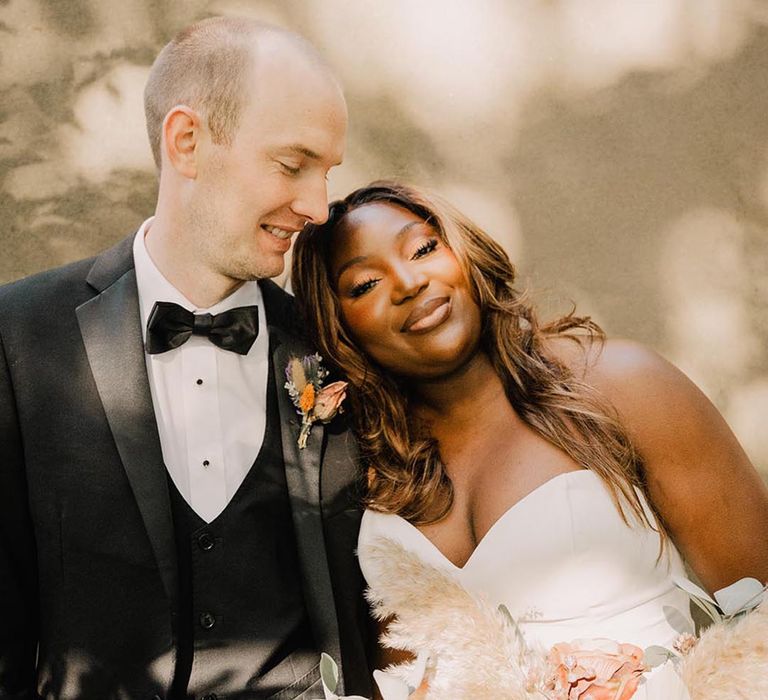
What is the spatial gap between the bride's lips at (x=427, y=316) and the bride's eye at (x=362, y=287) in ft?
0.45

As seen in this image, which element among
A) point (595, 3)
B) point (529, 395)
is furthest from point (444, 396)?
point (595, 3)

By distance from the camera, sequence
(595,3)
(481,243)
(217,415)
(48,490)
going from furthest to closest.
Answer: (595,3) < (481,243) < (217,415) < (48,490)

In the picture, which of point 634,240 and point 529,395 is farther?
point 634,240

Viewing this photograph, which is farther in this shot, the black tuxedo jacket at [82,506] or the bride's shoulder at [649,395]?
the bride's shoulder at [649,395]

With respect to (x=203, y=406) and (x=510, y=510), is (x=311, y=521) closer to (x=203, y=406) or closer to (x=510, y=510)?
(x=203, y=406)

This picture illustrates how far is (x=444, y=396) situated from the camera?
8.74 feet

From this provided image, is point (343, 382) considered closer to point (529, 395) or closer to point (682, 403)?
point (529, 395)

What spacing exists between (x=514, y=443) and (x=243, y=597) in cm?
80

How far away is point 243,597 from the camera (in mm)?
2375

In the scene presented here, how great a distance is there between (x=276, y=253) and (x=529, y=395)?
0.77m

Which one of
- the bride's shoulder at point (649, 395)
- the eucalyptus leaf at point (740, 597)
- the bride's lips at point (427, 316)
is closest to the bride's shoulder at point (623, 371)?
the bride's shoulder at point (649, 395)

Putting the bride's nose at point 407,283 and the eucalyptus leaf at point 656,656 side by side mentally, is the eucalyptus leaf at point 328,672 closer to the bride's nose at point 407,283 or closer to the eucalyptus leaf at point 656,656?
the eucalyptus leaf at point 656,656

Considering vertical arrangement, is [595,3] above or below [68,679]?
above

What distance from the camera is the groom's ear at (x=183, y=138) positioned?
8.00ft
